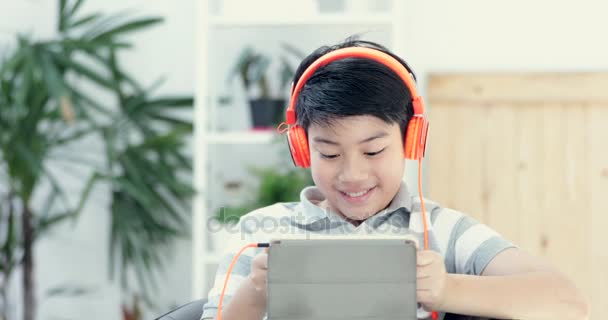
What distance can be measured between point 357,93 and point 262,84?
1.46 metres

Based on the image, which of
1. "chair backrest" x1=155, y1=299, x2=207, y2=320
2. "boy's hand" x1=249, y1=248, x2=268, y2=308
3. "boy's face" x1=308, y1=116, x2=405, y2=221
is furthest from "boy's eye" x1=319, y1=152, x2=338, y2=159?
"chair backrest" x1=155, y1=299, x2=207, y2=320

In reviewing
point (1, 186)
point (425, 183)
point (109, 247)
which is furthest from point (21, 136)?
point (425, 183)

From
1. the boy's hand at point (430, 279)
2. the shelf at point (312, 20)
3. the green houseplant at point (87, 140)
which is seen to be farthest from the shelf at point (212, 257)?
the boy's hand at point (430, 279)

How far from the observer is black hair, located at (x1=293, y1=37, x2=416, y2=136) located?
108 cm

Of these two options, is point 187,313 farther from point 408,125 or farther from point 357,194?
point 408,125

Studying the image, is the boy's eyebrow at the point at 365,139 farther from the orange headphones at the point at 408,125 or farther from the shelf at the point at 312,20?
the shelf at the point at 312,20

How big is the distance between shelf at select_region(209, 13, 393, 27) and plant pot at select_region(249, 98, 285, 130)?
259 mm

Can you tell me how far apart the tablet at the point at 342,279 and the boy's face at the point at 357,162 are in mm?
239

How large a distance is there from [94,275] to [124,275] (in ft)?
0.81

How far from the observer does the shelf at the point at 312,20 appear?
7.91ft

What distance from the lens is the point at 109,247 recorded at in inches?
110

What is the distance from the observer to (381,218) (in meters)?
1.19

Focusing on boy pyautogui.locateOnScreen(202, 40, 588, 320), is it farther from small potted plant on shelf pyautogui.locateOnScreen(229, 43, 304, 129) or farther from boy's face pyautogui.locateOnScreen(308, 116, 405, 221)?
small potted plant on shelf pyautogui.locateOnScreen(229, 43, 304, 129)

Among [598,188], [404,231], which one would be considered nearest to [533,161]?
[598,188]
